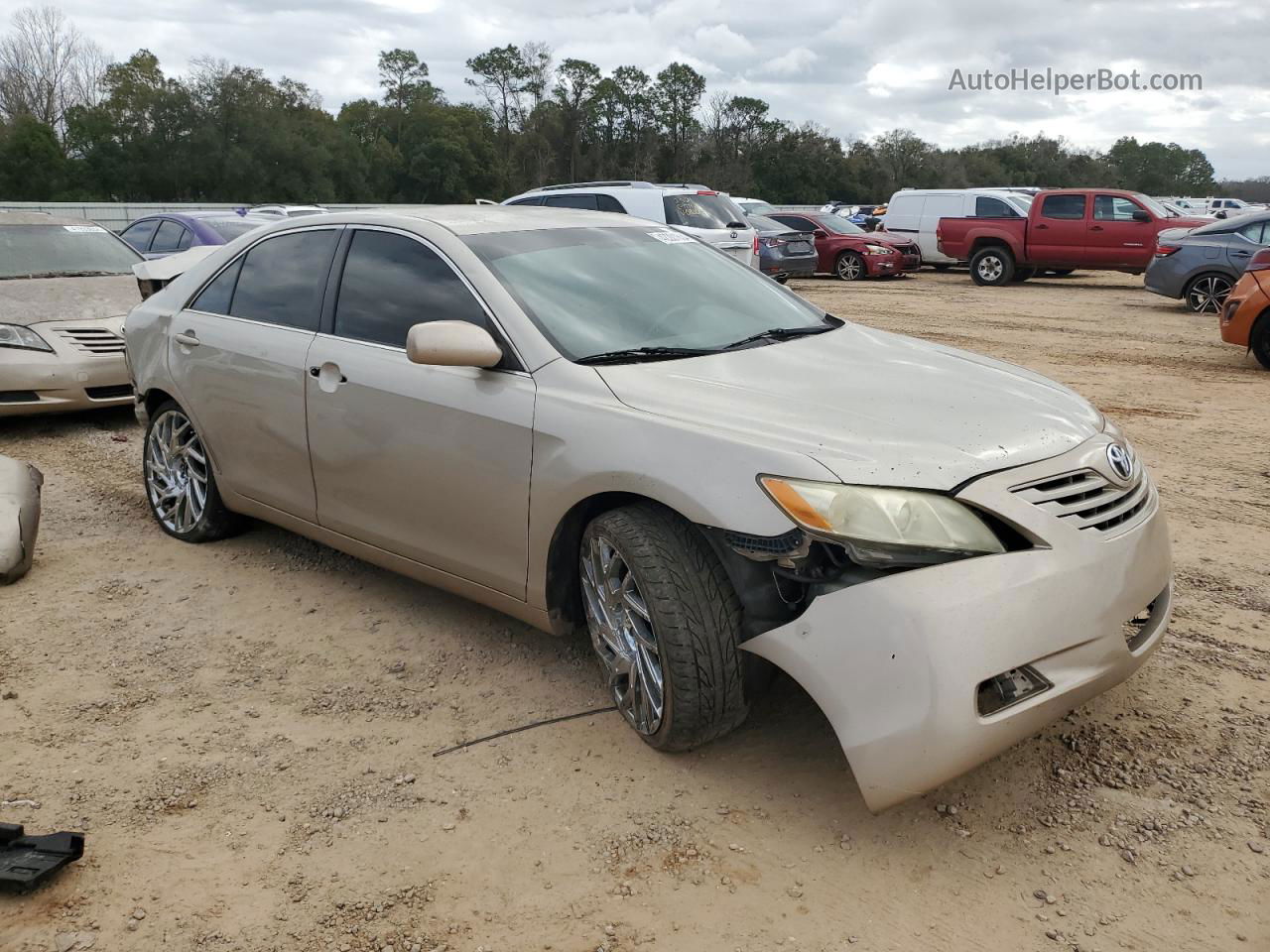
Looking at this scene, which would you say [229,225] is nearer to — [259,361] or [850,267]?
[259,361]

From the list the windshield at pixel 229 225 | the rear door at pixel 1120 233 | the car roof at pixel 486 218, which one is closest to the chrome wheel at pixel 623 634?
the car roof at pixel 486 218

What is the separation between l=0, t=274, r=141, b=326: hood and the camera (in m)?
7.75

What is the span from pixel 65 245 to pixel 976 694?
866 centimetres

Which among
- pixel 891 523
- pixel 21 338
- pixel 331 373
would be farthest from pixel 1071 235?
pixel 891 523

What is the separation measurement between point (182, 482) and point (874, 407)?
3572mm

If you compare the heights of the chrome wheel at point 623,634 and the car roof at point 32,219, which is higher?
the car roof at point 32,219

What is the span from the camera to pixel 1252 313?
9.77m

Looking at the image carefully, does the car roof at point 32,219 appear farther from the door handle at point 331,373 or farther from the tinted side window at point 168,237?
the door handle at point 331,373

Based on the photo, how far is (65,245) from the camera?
345 inches

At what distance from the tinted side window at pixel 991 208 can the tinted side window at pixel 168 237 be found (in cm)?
1416

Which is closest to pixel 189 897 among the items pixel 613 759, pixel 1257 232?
pixel 613 759

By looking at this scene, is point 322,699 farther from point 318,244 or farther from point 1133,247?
point 1133,247

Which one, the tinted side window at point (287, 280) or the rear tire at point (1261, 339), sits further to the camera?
the rear tire at point (1261, 339)

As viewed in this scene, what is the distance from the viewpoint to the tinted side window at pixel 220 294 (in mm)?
4750
